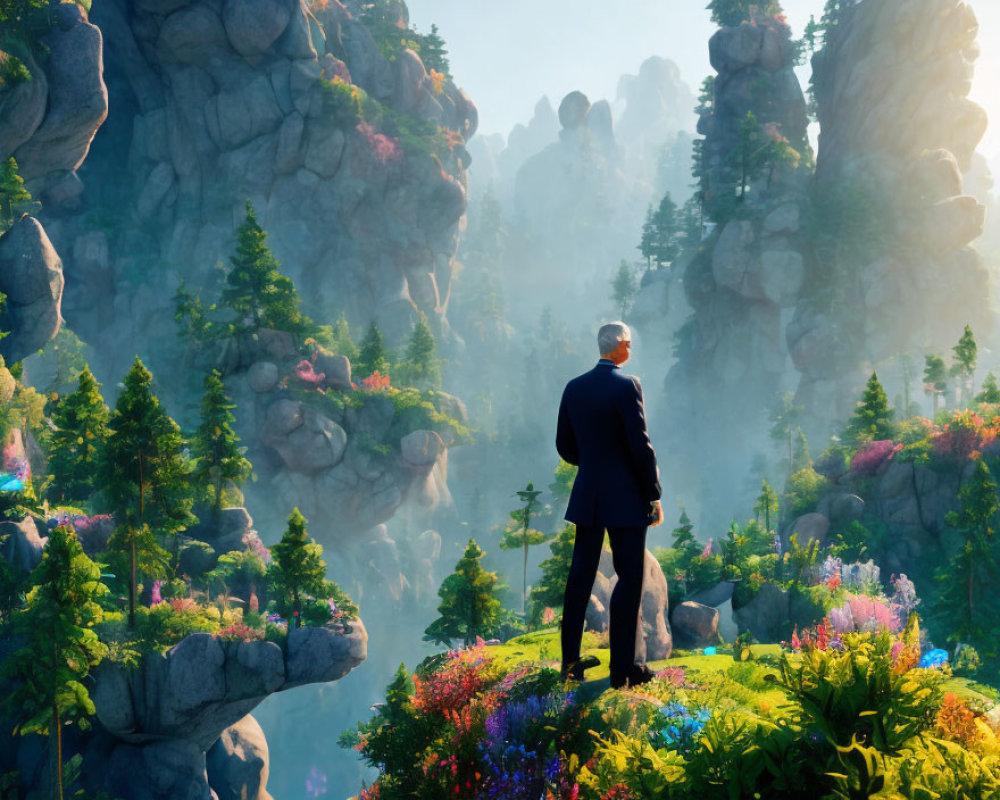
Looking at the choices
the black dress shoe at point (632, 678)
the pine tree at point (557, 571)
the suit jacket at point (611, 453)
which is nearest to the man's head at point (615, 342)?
the suit jacket at point (611, 453)

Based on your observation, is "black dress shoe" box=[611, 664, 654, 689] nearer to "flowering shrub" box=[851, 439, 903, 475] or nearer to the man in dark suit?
the man in dark suit

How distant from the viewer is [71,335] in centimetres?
4919

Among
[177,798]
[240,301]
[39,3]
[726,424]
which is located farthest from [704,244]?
[177,798]

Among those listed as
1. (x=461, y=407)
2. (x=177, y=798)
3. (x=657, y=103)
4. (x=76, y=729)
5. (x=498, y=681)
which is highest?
(x=657, y=103)

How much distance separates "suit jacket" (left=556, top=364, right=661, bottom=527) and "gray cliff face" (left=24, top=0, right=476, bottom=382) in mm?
40979

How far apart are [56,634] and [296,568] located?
6.07 m

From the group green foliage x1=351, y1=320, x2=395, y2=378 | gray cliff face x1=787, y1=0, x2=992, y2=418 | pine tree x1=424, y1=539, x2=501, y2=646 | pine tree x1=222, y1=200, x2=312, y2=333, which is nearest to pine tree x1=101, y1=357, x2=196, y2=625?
pine tree x1=424, y1=539, x2=501, y2=646

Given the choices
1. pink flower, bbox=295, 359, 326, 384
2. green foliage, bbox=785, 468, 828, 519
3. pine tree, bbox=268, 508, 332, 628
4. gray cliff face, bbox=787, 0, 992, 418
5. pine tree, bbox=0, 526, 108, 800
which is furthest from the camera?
gray cliff face, bbox=787, 0, 992, 418

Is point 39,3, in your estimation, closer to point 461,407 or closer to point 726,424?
point 461,407

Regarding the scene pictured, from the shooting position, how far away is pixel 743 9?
51.7m

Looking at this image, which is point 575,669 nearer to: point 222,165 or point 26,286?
point 26,286

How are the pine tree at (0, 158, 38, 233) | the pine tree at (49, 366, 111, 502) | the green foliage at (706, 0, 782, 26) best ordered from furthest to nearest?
the green foliage at (706, 0, 782, 26) → the pine tree at (0, 158, 38, 233) → the pine tree at (49, 366, 111, 502)

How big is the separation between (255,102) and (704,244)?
33662mm

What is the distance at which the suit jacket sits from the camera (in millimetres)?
4988
